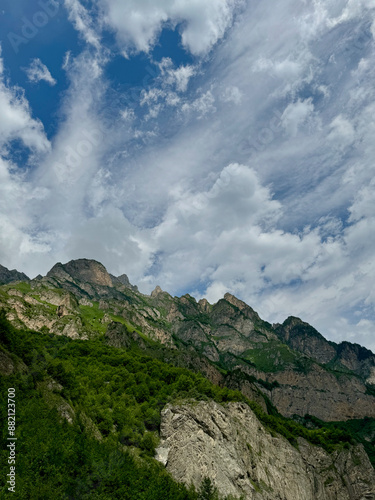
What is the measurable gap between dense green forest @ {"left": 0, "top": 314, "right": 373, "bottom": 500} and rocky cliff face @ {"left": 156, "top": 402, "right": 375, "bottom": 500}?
4274mm

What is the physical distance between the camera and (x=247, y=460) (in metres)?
73.2

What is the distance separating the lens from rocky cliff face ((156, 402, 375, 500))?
62781 millimetres

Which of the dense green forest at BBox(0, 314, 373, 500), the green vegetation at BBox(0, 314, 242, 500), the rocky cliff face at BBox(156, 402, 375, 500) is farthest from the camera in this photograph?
the rocky cliff face at BBox(156, 402, 375, 500)

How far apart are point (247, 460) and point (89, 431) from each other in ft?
128

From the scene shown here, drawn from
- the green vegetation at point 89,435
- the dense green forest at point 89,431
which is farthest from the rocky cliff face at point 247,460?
the green vegetation at point 89,435

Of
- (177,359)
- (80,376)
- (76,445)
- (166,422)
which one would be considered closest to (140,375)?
(80,376)

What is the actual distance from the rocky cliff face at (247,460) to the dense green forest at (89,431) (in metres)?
4.27

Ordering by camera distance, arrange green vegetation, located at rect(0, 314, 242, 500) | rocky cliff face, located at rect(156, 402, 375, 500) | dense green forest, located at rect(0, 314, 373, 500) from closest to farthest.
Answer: green vegetation, located at rect(0, 314, 242, 500) → dense green forest, located at rect(0, 314, 373, 500) → rocky cliff face, located at rect(156, 402, 375, 500)

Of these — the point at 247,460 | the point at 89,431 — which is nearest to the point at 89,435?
the point at 89,431

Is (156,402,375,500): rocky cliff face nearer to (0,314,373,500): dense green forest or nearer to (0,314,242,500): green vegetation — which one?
(0,314,373,500): dense green forest

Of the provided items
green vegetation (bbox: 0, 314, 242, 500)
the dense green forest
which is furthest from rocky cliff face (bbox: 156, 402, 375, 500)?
green vegetation (bbox: 0, 314, 242, 500)

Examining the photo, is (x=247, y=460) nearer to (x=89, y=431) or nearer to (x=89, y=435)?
(x=89, y=431)

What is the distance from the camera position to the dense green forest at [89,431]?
41188 mm

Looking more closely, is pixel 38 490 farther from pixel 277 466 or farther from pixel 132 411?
pixel 277 466
